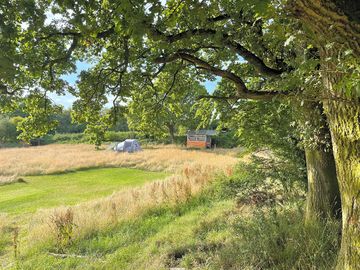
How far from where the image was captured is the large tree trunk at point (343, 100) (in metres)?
2.22

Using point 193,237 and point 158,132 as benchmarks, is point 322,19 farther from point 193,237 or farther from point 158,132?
point 158,132

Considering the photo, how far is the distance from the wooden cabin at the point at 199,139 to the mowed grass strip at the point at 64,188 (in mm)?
21359

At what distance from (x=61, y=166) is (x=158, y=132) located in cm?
1882

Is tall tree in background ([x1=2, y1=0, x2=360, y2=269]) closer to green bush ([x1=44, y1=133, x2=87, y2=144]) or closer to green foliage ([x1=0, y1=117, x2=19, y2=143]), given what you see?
green foliage ([x1=0, y1=117, x2=19, y2=143])

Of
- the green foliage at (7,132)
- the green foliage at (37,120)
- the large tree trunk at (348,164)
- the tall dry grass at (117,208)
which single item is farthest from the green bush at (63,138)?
the large tree trunk at (348,164)

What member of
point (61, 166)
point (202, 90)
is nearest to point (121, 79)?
point (202, 90)

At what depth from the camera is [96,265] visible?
219 inches

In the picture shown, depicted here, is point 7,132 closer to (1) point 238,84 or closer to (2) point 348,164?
(1) point 238,84

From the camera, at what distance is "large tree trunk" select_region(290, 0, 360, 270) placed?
2221 mm

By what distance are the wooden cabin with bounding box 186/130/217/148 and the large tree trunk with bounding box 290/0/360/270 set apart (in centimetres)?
4237

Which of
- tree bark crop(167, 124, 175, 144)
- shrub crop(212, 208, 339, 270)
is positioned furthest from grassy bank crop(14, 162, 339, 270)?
tree bark crop(167, 124, 175, 144)

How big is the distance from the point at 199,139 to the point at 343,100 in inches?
1773

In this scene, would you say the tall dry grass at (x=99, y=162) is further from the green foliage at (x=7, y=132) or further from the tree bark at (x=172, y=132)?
the green foliage at (x=7, y=132)

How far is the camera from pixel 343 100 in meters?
2.39
